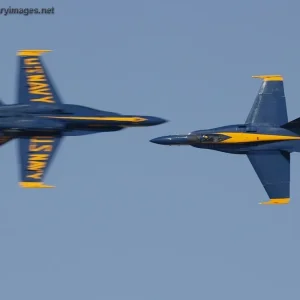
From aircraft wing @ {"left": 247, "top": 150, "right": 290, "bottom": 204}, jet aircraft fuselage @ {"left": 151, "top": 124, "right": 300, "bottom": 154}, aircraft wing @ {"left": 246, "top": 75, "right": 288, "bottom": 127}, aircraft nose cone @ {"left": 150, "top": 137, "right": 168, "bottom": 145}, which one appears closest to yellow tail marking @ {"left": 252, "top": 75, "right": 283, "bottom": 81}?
aircraft wing @ {"left": 246, "top": 75, "right": 288, "bottom": 127}

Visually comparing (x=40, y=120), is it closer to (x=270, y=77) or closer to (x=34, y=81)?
(x=34, y=81)

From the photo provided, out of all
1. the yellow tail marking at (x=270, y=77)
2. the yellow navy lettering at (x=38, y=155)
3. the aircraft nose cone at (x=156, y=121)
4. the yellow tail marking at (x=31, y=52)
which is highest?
the yellow tail marking at (x=31, y=52)

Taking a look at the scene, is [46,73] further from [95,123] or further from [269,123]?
[269,123]

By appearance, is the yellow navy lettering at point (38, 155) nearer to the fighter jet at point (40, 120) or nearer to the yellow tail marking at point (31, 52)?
the fighter jet at point (40, 120)

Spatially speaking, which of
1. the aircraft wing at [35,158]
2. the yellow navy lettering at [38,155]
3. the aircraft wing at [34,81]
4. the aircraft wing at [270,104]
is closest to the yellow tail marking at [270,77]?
the aircraft wing at [270,104]

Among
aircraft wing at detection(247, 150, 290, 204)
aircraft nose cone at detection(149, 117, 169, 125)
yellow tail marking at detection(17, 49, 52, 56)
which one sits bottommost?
aircraft wing at detection(247, 150, 290, 204)

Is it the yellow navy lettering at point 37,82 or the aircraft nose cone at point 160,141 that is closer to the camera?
the yellow navy lettering at point 37,82

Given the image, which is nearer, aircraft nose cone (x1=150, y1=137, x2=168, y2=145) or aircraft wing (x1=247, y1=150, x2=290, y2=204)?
aircraft wing (x1=247, y1=150, x2=290, y2=204)

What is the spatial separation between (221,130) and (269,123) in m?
2.34

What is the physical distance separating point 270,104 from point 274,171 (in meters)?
3.24

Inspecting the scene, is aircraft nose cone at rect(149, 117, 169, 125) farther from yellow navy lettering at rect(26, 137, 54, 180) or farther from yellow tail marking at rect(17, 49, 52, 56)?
yellow tail marking at rect(17, 49, 52, 56)

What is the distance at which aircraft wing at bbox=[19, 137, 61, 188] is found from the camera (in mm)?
49969

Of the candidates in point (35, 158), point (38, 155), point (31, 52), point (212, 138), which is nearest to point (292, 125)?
point (212, 138)

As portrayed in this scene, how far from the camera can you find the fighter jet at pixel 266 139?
51125 mm
